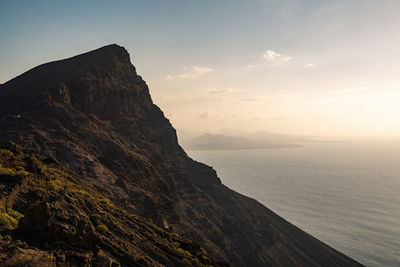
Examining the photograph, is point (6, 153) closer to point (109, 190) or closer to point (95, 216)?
point (95, 216)

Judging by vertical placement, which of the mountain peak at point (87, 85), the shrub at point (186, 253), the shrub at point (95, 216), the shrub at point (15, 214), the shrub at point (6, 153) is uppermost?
the mountain peak at point (87, 85)

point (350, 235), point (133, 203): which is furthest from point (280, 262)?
point (350, 235)

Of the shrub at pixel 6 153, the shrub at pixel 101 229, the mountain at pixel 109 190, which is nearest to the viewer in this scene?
the mountain at pixel 109 190

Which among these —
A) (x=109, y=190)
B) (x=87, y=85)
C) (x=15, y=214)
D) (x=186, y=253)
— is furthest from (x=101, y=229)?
(x=87, y=85)

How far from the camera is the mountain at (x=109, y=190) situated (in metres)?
16.4

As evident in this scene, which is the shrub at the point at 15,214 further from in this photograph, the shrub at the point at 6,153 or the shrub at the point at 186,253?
the shrub at the point at 186,253

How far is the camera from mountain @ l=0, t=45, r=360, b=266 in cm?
1642

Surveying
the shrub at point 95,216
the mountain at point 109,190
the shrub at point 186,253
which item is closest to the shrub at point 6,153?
the mountain at point 109,190

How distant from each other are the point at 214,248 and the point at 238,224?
2835 cm

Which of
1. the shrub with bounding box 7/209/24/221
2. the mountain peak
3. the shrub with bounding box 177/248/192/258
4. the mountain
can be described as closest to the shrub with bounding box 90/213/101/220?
the mountain

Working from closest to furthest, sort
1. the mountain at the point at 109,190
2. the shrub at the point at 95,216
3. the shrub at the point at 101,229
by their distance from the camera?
the mountain at the point at 109,190 < the shrub at the point at 101,229 < the shrub at the point at 95,216

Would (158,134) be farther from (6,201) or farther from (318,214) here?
(318,214)

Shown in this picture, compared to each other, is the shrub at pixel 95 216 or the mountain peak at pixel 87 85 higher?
the mountain peak at pixel 87 85

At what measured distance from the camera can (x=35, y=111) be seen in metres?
63.3
